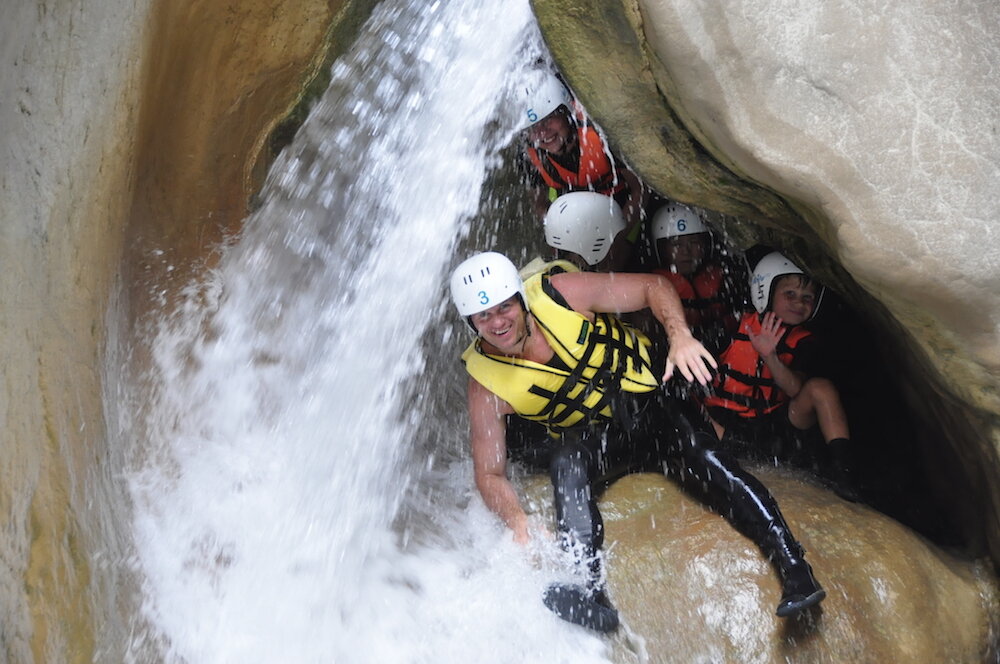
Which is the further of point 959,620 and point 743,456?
point 743,456

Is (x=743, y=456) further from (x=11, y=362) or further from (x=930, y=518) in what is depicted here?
(x=11, y=362)

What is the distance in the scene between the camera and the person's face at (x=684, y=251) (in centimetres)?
459

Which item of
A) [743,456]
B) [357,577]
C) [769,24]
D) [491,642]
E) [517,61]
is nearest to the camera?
[769,24]

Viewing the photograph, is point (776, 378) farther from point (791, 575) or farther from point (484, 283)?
point (484, 283)

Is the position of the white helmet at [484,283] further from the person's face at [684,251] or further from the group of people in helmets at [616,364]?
the person's face at [684,251]

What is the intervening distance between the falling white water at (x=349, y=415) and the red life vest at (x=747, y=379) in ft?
4.21

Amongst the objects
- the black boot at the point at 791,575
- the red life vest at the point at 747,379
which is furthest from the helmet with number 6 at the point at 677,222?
the black boot at the point at 791,575

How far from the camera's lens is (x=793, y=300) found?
14.0 feet

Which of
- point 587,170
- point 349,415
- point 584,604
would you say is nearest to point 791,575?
point 584,604

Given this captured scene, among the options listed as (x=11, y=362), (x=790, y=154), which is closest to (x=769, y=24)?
(x=790, y=154)

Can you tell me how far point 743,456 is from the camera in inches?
176

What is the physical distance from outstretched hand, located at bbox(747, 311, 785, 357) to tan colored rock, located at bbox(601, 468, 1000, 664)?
0.74 metres

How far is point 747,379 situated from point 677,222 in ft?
2.71

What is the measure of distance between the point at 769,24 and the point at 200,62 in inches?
91.1
